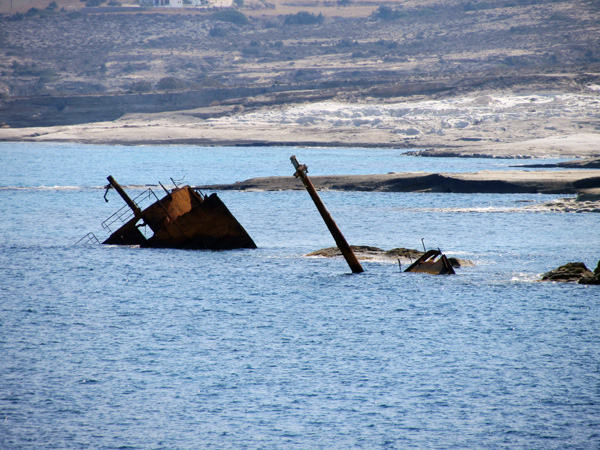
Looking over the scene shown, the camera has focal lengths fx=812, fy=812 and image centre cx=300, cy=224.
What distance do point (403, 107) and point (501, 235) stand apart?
53.9 metres

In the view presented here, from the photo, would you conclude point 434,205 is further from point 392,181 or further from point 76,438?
point 76,438

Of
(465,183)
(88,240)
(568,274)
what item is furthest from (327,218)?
(465,183)

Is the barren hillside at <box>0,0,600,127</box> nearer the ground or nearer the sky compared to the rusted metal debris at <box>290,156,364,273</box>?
nearer the sky

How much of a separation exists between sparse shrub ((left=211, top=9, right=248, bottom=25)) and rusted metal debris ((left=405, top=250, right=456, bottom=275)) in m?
169

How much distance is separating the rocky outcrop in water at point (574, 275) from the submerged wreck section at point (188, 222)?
409 inches

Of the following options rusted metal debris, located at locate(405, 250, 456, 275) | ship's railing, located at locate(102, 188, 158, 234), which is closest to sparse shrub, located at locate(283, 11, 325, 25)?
ship's railing, located at locate(102, 188, 158, 234)

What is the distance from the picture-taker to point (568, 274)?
2241 centimetres

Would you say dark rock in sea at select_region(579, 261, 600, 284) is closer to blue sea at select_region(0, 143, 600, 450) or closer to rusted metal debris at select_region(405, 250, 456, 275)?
blue sea at select_region(0, 143, 600, 450)

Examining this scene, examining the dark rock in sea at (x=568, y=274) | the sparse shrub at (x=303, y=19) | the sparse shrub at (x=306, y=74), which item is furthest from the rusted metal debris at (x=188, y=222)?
the sparse shrub at (x=303, y=19)

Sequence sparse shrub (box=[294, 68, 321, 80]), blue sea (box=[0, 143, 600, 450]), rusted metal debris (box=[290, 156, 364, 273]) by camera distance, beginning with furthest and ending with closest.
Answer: sparse shrub (box=[294, 68, 321, 80]), rusted metal debris (box=[290, 156, 364, 273]), blue sea (box=[0, 143, 600, 450])

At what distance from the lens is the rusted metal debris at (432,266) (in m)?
23.5

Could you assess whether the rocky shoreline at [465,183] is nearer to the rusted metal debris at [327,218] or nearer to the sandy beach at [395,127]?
the sandy beach at [395,127]

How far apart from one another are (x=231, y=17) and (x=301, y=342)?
179 meters

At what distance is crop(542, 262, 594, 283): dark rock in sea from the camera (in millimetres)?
22359
